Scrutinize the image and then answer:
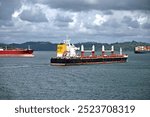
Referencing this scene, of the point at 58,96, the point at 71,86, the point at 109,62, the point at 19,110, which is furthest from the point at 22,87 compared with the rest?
the point at 109,62

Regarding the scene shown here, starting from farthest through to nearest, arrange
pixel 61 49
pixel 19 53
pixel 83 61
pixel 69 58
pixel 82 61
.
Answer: pixel 19 53 < pixel 83 61 < pixel 82 61 < pixel 61 49 < pixel 69 58

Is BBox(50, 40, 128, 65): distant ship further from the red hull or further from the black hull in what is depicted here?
the red hull

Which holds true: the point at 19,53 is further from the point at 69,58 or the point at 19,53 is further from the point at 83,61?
the point at 69,58

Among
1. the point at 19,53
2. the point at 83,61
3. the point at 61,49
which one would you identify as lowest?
the point at 83,61

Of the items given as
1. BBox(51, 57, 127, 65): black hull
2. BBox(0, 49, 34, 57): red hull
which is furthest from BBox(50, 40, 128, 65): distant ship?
BBox(0, 49, 34, 57): red hull

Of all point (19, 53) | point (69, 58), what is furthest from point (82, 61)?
point (19, 53)

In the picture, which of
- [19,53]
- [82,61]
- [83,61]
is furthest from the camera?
[19,53]

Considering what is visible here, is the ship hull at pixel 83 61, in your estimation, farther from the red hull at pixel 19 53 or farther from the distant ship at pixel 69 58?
the red hull at pixel 19 53

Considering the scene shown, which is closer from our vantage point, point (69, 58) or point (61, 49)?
point (69, 58)

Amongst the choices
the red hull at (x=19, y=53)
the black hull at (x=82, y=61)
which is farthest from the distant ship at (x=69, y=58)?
the red hull at (x=19, y=53)

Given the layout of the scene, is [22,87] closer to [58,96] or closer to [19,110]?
[58,96]

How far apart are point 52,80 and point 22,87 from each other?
8251 millimetres

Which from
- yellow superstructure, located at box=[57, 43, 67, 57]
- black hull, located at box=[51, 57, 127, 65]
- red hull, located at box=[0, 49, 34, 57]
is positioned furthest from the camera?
red hull, located at box=[0, 49, 34, 57]

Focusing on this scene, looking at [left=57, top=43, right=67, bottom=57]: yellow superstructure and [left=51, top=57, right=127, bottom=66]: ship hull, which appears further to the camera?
[left=57, top=43, right=67, bottom=57]: yellow superstructure
